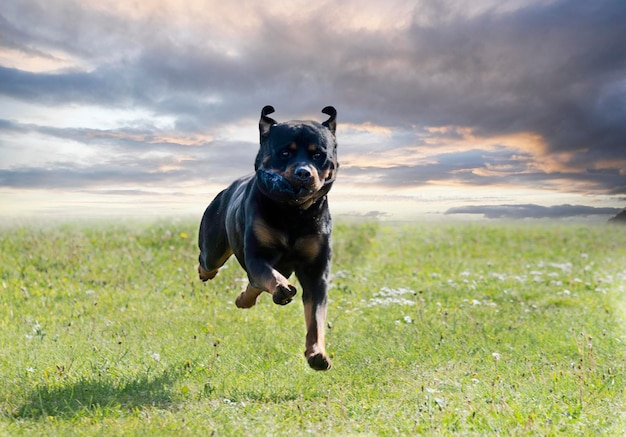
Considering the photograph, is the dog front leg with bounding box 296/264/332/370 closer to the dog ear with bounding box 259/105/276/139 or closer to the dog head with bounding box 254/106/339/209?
the dog head with bounding box 254/106/339/209

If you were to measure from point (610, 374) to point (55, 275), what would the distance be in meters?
7.99

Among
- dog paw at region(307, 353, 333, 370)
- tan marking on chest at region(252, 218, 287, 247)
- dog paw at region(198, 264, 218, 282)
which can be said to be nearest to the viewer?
dog paw at region(307, 353, 333, 370)

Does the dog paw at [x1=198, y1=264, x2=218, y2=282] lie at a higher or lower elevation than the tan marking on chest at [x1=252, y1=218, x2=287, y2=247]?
lower

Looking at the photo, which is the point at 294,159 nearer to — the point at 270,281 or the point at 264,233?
the point at 264,233

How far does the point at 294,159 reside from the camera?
4.92m

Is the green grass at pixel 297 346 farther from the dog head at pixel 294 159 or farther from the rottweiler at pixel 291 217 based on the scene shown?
the dog head at pixel 294 159

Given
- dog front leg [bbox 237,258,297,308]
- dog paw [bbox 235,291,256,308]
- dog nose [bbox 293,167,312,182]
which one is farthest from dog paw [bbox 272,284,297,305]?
dog paw [bbox 235,291,256,308]

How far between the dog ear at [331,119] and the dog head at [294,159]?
0.33 feet

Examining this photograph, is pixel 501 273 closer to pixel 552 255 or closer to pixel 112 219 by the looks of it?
pixel 552 255

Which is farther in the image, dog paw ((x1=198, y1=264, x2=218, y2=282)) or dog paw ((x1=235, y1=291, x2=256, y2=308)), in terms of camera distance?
dog paw ((x1=198, y1=264, x2=218, y2=282))

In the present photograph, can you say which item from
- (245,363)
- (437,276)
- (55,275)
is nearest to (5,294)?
(55,275)

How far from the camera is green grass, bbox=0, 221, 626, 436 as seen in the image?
218 inches

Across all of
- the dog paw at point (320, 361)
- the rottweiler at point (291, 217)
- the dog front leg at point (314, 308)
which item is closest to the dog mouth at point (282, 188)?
the rottweiler at point (291, 217)

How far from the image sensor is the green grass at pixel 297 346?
5.54 m
